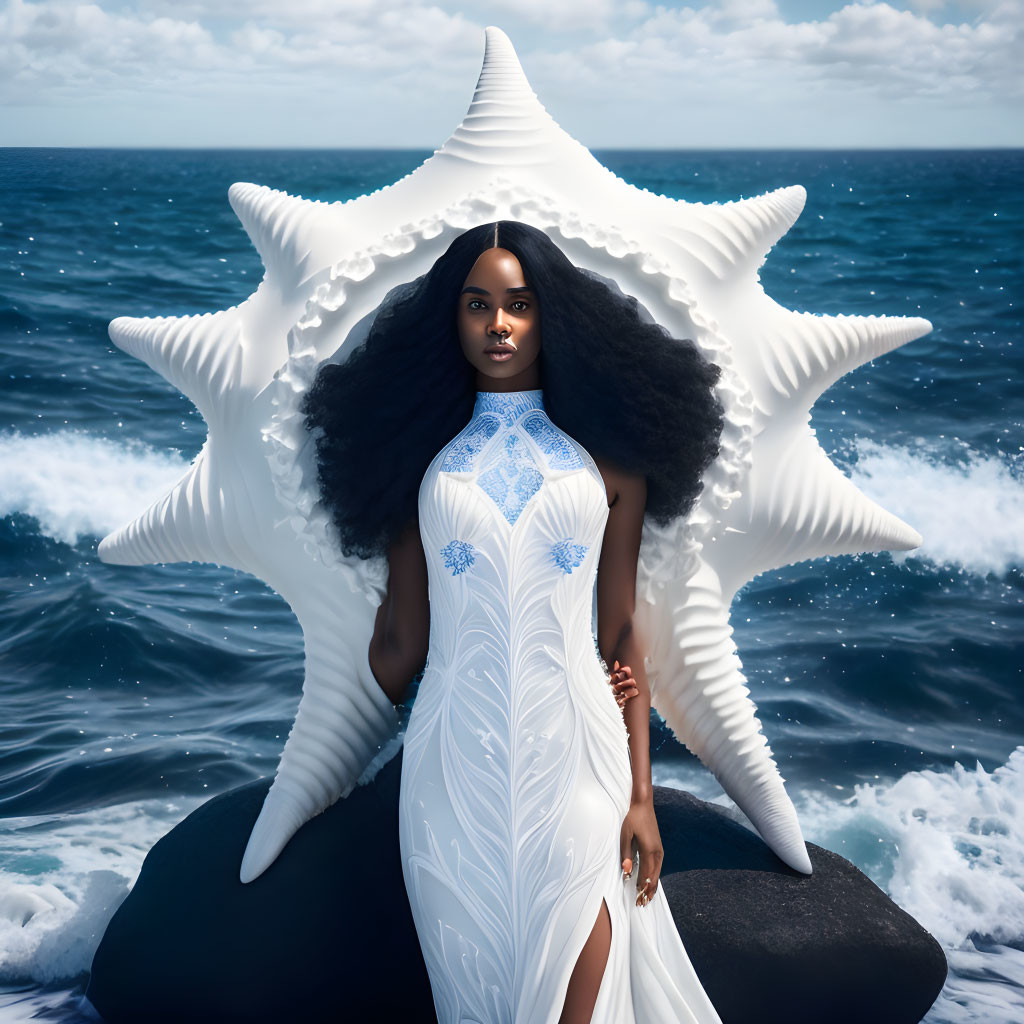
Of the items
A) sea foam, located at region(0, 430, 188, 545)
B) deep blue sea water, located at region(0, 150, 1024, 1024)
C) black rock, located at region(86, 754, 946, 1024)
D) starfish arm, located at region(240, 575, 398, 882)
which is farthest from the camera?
sea foam, located at region(0, 430, 188, 545)

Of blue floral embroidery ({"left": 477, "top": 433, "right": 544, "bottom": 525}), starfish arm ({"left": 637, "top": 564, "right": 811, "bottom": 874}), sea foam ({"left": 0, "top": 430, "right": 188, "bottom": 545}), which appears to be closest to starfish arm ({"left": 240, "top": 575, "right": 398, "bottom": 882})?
blue floral embroidery ({"left": 477, "top": 433, "right": 544, "bottom": 525})

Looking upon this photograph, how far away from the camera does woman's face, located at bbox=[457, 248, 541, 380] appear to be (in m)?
2.76

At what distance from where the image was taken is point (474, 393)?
2.96 metres

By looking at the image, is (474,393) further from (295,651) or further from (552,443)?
(295,651)

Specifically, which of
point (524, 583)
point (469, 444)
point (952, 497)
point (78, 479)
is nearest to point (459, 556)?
point (524, 583)

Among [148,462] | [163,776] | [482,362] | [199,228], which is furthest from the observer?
[199,228]

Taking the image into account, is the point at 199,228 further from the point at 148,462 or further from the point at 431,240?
the point at 431,240

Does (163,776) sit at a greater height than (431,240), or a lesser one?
lesser

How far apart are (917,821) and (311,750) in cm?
269

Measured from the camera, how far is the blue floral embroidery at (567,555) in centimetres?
276

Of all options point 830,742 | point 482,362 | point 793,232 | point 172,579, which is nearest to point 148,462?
point 172,579

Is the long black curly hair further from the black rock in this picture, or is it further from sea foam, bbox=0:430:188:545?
sea foam, bbox=0:430:188:545

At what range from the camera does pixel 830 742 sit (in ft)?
18.2

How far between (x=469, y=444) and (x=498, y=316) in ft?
1.03
